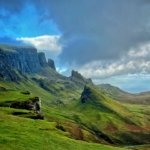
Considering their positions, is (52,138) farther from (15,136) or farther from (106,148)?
(106,148)

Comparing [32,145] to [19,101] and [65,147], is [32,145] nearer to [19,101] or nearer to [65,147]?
[65,147]

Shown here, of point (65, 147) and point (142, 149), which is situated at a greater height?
point (65, 147)

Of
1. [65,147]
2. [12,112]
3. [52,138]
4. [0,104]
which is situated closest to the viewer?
[65,147]

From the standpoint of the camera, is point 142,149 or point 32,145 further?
point 142,149

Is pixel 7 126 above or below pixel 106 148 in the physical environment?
above

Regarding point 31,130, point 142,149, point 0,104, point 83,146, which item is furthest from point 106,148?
point 142,149

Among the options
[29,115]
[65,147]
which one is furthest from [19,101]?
[65,147]

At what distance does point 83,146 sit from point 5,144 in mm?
19729

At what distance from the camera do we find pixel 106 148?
2502 inches

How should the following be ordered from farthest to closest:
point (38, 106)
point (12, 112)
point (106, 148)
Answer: point (38, 106) < point (12, 112) < point (106, 148)

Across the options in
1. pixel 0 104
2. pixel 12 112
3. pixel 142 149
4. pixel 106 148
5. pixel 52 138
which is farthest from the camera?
pixel 142 149

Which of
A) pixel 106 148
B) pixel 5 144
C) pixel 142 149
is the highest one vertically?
pixel 5 144

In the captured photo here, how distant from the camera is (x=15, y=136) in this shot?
5328 cm

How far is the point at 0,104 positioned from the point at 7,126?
67341 mm
